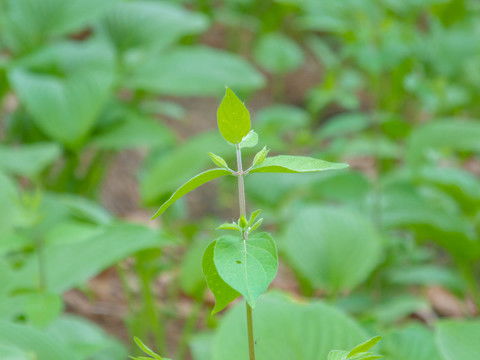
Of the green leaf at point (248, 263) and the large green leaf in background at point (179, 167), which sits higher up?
the large green leaf in background at point (179, 167)

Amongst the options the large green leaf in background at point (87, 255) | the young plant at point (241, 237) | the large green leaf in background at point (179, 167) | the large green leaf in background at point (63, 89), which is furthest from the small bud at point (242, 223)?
the large green leaf in background at point (63, 89)

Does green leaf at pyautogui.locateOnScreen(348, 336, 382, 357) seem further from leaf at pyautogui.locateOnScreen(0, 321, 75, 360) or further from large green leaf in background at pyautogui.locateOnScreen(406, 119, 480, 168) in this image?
large green leaf in background at pyautogui.locateOnScreen(406, 119, 480, 168)

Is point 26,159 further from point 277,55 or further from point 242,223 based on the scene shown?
point 277,55

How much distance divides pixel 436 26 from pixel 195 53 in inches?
25.5

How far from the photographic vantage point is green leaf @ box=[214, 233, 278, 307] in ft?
1.36

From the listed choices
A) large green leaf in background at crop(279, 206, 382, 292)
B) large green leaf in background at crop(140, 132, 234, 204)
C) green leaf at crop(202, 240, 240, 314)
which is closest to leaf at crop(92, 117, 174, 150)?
large green leaf in background at crop(140, 132, 234, 204)

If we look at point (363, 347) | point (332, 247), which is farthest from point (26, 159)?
point (363, 347)

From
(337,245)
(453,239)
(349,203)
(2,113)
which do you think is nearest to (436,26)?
(349,203)

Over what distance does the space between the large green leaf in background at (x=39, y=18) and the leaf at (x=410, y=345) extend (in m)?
1.37

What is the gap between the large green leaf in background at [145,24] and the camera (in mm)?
2033

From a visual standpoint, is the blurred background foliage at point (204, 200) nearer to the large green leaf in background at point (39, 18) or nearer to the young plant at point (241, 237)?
the large green leaf in background at point (39, 18)

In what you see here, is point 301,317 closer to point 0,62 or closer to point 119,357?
→ point 119,357

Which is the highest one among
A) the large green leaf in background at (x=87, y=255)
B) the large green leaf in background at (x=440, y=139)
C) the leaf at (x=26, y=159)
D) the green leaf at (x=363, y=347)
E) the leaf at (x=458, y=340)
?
the large green leaf in background at (x=440, y=139)

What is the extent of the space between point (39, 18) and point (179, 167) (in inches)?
29.1
